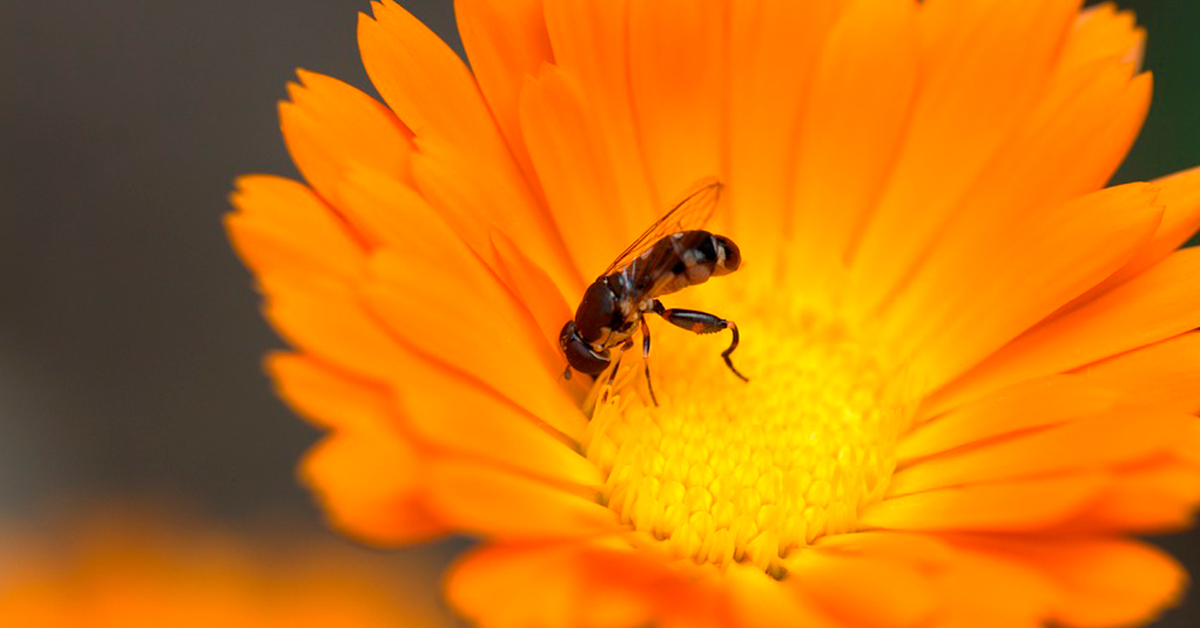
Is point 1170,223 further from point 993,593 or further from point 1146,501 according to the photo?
point 993,593

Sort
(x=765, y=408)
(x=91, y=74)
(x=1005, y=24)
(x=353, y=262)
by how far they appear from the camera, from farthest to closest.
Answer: (x=91, y=74) → (x=765, y=408) → (x=1005, y=24) → (x=353, y=262)

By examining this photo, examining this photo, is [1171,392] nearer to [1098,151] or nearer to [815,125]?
[1098,151]

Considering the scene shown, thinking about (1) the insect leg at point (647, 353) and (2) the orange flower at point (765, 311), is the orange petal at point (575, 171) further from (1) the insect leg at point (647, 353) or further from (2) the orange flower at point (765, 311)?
(1) the insect leg at point (647, 353)

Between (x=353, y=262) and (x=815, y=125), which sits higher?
(x=353, y=262)

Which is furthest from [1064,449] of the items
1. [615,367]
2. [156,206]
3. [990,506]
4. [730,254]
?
[156,206]

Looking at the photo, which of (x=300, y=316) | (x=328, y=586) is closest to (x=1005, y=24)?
(x=300, y=316)

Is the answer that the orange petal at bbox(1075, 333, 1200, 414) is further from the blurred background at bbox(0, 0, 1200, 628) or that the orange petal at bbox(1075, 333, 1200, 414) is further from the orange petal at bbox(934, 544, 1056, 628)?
the blurred background at bbox(0, 0, 1200, 628)
